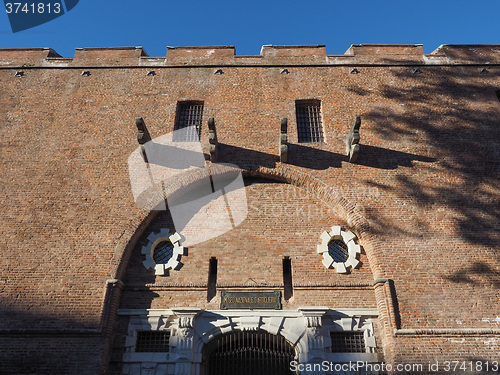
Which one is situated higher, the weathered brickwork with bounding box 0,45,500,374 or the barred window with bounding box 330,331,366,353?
the weathered brickwork with bounding box 0,45,500,374

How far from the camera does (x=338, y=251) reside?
9.49m

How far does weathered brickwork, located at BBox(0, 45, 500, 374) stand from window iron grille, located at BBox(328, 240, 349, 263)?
1.32ft

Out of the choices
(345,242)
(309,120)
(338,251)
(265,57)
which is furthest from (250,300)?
(265,57)

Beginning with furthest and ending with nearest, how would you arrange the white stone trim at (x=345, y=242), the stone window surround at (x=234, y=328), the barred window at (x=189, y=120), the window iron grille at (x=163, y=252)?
the barred window at (x=189, y=120) → the window iron grille at (x=163, y=252) → the white stone trim at (x=345, y=242) → the stone window surround at (x=234, y=328)

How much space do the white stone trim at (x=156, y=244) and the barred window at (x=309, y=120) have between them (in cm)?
448

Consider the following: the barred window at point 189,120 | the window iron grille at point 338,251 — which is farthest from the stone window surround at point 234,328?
the barred window at point 189,120

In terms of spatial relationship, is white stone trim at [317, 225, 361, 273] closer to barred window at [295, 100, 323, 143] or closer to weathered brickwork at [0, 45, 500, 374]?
weathered brickwork at [0, 45, 500, 374]

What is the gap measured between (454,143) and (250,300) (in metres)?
→ 6.91

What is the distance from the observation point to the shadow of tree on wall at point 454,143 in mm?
9289

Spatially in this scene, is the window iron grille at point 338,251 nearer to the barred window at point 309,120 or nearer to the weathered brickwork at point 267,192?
the weathered brickwork at point 267,192

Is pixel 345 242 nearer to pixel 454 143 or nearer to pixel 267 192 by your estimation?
pixel 267 192

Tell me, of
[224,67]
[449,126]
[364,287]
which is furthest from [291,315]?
[224,67]

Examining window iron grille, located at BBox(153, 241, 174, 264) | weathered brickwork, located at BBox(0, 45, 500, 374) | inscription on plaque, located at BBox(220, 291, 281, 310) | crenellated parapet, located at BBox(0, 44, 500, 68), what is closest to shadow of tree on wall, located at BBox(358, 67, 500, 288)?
weathered brickwork, located at BBox(0, 45, 500, 374)

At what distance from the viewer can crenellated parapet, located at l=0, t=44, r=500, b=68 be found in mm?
12148
